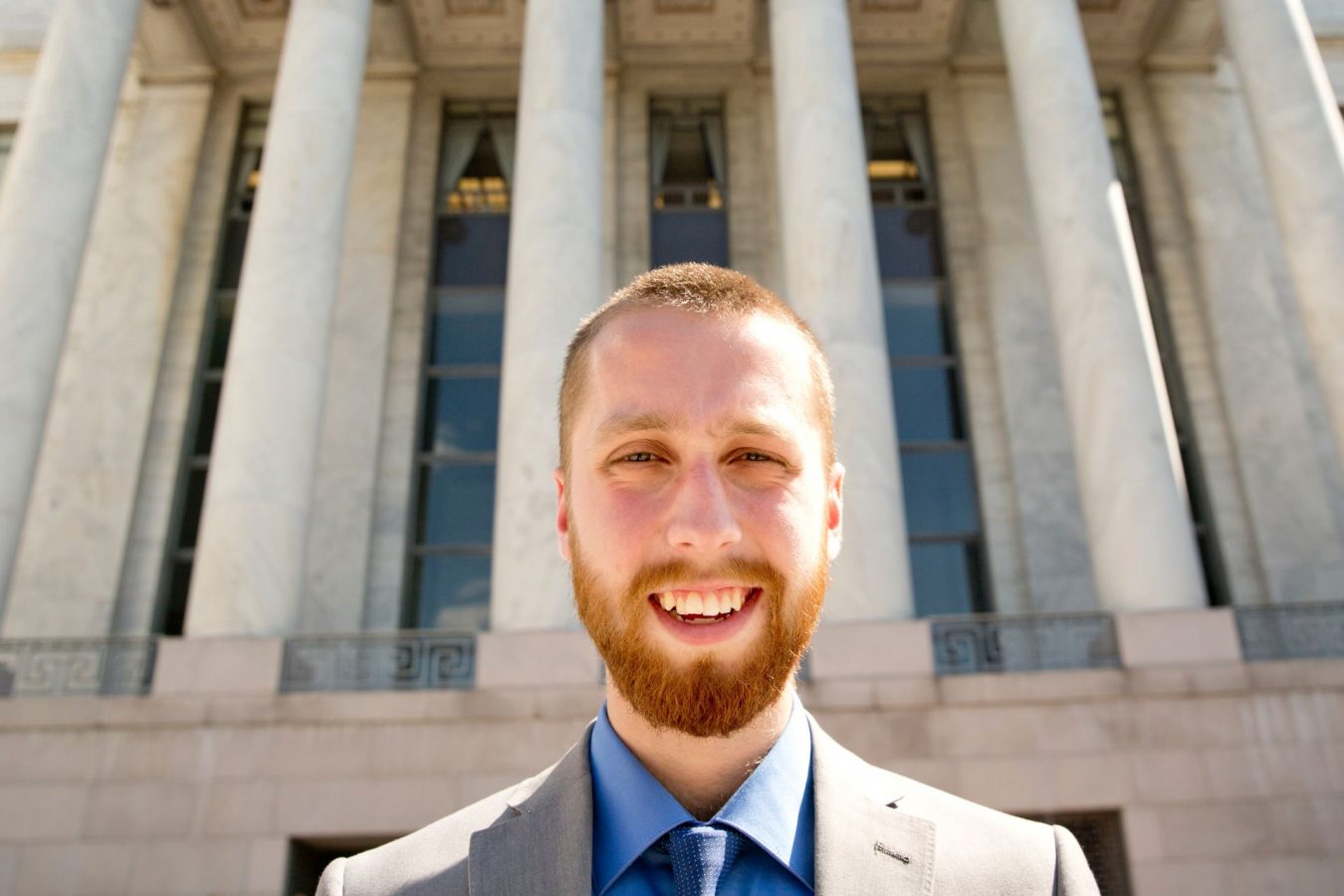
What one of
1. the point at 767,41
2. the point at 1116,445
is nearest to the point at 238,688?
the point at 1116,445

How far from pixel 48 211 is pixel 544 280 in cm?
898

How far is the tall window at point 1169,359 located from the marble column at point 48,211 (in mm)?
22975

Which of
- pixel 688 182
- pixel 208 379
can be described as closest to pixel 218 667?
pixel 208 379

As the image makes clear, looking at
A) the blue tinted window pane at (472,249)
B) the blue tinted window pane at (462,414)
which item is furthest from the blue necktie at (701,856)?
the blue tinted window pane at (472,249)

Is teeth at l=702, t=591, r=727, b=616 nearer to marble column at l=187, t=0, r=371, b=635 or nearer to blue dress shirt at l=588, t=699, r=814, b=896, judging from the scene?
blue dress shirt at l=588, t=699, r=814, b=896

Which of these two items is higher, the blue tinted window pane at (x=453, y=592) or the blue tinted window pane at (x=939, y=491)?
the blue tinted window pane at (x=939, y=491)

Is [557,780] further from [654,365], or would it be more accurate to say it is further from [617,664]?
[654,365]

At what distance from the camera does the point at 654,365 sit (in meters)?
1.94

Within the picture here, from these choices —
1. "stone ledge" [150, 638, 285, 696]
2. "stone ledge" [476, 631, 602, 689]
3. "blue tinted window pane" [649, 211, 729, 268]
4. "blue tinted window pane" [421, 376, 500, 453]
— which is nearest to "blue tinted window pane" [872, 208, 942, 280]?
"blue tinted window pane" [649, 211, 729, 268]

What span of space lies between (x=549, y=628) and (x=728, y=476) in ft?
46.8

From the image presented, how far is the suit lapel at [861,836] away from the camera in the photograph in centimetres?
182

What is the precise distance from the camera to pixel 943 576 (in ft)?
74.2

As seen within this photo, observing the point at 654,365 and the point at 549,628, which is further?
the point at 549,628

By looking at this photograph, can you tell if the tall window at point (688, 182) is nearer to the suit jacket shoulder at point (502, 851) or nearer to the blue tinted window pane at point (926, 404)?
the blue tinted window pane at point (926, 404)
